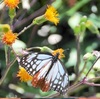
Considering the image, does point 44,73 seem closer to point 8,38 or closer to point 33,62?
point 33,62

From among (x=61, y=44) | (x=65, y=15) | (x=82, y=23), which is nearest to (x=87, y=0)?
(x=65, y=15)

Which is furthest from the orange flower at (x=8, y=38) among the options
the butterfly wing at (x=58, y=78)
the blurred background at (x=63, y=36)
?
the blurred background at (x=63, y=36)

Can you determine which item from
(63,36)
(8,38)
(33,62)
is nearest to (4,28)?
(8,38)

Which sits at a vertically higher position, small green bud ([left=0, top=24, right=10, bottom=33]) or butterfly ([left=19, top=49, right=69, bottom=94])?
small green bud ([left=0, top=24, right=10, bottom=33])

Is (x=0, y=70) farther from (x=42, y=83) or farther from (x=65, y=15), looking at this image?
(x=42, y=83)

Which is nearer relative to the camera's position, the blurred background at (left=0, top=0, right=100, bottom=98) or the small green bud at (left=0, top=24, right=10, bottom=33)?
the small green bud at (left=0, top=24, right=10, bottom=33)

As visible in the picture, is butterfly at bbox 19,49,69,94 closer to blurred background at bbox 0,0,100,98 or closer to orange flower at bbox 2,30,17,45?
orange flower at bbox 2,30,17,45

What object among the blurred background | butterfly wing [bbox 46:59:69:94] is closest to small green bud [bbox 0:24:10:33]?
butterfly wing [bbox 46:59:69:94]

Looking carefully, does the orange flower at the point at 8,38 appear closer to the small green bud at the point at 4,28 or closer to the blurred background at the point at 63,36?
the small green bud at the point at 4,28
